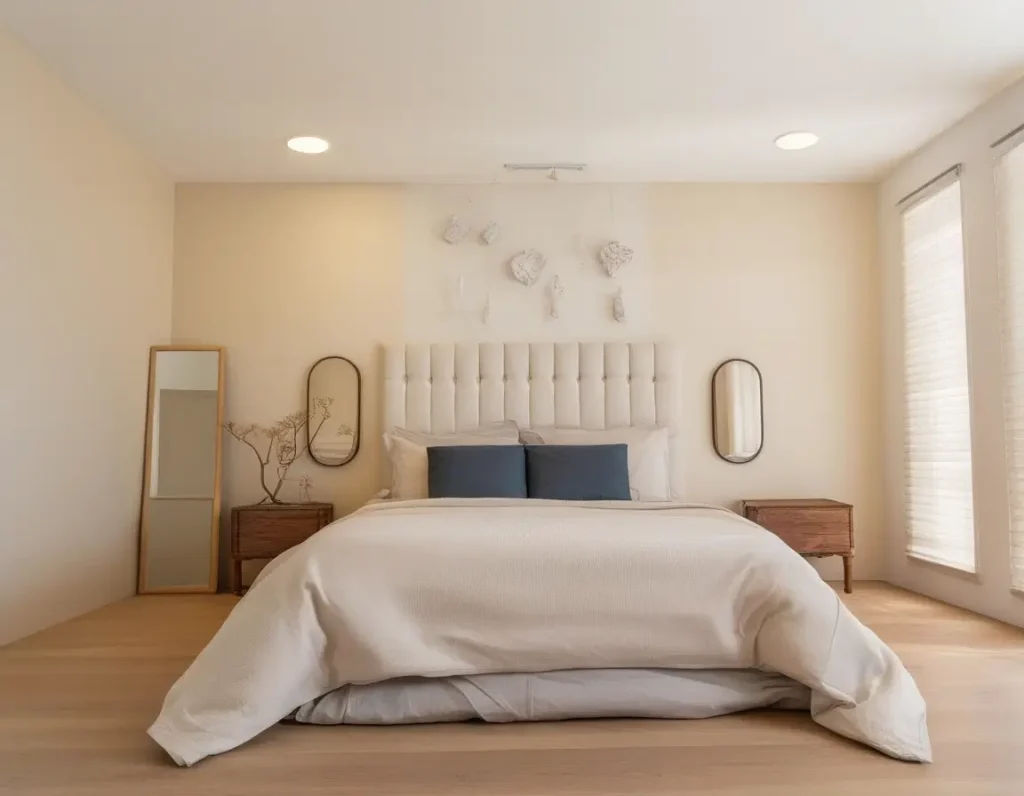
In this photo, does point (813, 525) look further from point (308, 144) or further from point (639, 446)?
point (308, 144)

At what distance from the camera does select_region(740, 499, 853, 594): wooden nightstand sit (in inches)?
163

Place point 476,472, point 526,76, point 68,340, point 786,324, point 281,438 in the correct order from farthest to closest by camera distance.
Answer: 1. point 786,324
2. point 281,438
3. point 476,472
4. point 68,340
5. point 526,76

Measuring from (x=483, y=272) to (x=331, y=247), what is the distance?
927mm

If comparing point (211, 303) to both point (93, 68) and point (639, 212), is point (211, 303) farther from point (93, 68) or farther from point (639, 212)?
point (639, 212)

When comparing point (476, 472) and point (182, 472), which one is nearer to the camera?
point (476, 472)

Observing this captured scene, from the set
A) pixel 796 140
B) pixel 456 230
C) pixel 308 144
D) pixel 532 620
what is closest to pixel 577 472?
pixel 532 620

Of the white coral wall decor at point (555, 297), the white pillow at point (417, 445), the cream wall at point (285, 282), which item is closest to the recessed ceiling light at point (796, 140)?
the white coral wall decor at point (555, 297)

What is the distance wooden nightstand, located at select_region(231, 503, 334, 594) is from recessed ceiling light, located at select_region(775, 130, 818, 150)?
3.14 metres

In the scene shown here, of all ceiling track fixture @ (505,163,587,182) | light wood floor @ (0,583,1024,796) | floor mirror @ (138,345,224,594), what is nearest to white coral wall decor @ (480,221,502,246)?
ceiling track fixture @ (505,163,587,182)

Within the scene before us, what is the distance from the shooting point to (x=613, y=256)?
4.62 metres

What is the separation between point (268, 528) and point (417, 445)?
0.91m

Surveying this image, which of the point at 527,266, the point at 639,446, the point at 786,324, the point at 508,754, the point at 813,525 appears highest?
the point at 527,266

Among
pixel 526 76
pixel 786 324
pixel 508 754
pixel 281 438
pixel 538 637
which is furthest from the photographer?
pixel 786 324

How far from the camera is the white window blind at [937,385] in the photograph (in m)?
3.84
